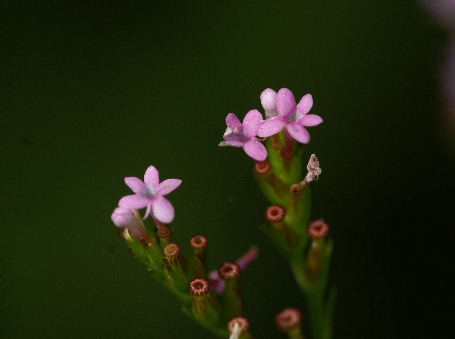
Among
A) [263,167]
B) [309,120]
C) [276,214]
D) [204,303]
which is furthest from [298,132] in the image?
[204,303]

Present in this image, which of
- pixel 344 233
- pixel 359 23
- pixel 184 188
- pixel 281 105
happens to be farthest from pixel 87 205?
pixel 359 23

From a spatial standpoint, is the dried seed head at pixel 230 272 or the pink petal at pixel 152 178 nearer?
the pink petal at pixel 152 178

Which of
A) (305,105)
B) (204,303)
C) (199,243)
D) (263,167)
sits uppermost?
(305,105)

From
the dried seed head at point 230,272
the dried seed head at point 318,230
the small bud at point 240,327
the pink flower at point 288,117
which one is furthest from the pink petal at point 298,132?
the small bud at point 240,327

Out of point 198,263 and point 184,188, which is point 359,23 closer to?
point 184,188

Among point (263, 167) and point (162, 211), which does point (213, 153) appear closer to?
point (263, 167)

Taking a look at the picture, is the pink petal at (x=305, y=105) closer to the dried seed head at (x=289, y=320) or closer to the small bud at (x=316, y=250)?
the small bud at (x=316, y=250)

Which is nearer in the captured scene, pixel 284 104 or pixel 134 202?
pixel 134 202
